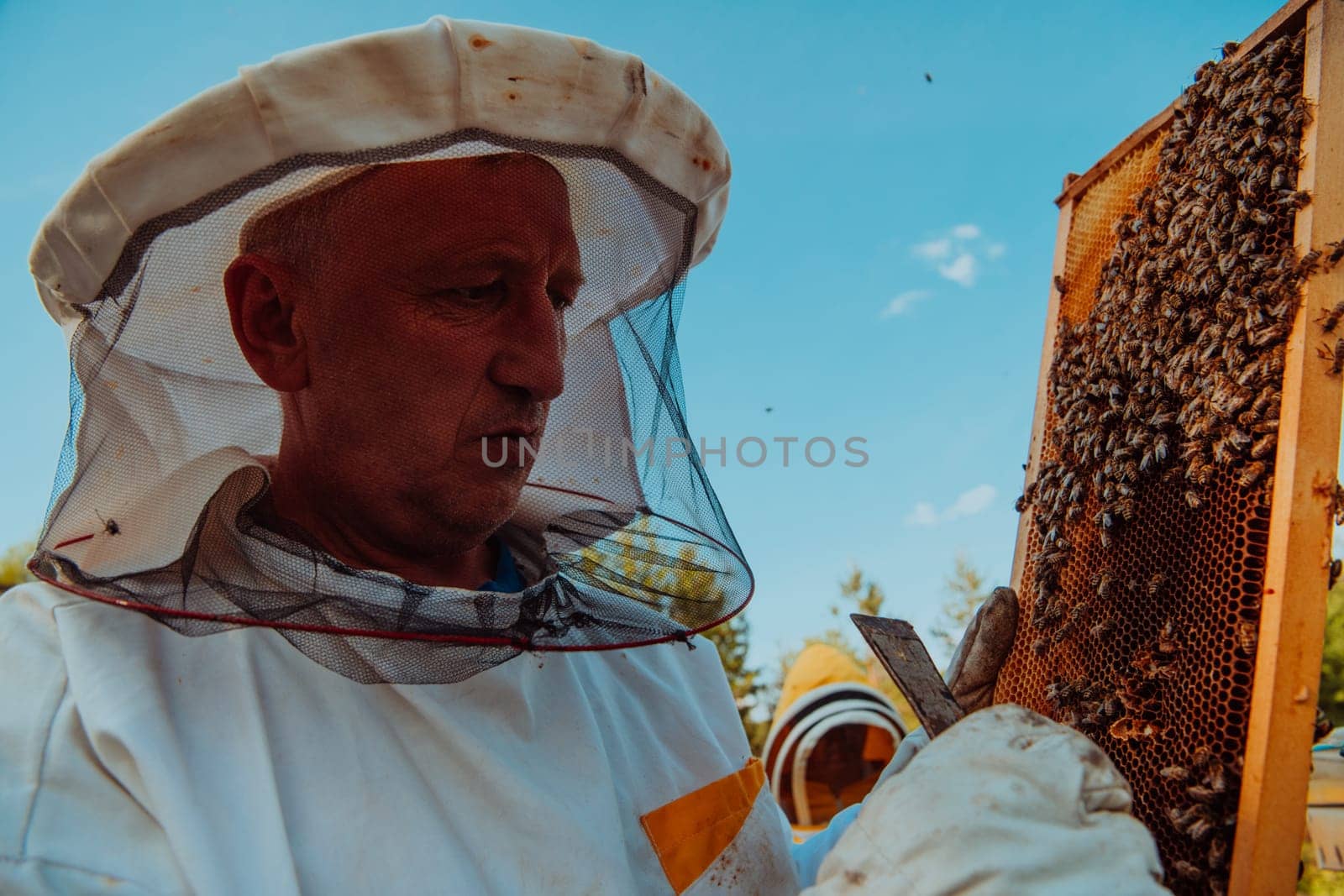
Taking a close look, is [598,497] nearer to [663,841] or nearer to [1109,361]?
[663,841]

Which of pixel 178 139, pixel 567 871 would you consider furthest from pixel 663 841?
pixel 178 139

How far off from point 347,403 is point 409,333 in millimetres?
197

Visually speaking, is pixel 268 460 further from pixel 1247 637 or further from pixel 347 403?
pixel 1247 637

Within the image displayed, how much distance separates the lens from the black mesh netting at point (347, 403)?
1.69 m

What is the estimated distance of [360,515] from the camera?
1947mm

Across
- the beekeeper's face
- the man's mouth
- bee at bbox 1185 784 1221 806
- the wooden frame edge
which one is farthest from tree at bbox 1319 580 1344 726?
the beekeeper's face

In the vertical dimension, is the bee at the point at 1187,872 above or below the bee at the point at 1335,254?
below

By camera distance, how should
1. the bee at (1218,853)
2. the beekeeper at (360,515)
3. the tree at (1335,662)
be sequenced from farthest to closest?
the tree at (1335,662) < the bee at (1218,853) < the beekeeper at (360,515)

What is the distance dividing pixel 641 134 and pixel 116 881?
1668 mm

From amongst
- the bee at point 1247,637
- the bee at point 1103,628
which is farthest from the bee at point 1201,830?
the bee at point 1103,628

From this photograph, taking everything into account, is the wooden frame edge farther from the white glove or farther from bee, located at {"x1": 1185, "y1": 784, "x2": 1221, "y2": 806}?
the white glove

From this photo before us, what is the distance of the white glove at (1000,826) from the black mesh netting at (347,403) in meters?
0.70

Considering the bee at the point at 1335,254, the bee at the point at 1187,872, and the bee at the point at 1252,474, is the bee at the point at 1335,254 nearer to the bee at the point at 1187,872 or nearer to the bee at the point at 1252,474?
the bee at the point at 1252,474

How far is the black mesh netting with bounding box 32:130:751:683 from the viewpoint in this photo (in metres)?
1.69
